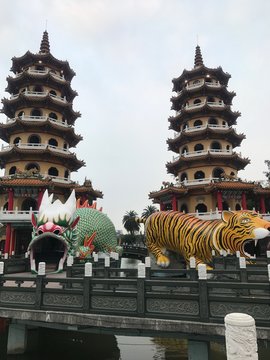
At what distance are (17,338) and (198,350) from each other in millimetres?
4935

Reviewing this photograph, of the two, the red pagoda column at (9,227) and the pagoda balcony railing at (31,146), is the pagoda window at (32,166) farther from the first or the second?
the red pagoda column at (9,227)

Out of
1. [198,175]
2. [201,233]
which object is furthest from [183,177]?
[201,233]

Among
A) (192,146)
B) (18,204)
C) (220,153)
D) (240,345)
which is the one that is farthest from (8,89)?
(240,345)

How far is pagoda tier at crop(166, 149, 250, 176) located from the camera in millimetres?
24969

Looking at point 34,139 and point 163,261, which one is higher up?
point 34,139

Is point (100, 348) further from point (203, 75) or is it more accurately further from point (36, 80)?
point (203, 75)

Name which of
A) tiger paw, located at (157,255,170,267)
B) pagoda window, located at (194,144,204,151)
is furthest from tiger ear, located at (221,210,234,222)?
pagoda window, located at (194,144,204,151)

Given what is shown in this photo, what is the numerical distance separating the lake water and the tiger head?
3311 millimetres

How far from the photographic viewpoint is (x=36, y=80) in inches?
1035

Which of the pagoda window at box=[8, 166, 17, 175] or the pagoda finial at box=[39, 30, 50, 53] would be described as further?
the pagoda finial at box=[39, 30, 50, 53]

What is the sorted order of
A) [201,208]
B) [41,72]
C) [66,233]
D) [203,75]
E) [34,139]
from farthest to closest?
[203,75] < [41,72] < [201,208] < [34,139] < [66,233]

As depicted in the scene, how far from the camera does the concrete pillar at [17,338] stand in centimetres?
755

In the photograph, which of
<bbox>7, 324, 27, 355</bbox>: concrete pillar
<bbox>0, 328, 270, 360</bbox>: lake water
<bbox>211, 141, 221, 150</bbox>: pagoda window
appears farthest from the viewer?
<bbox>211, 141, 221, 150</bbox>: pagoda window

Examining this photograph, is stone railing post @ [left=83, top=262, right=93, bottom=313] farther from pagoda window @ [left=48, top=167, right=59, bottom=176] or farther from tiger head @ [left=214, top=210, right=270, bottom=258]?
pagoda window @ [left=48, top=167, right=59, bottom=176]
